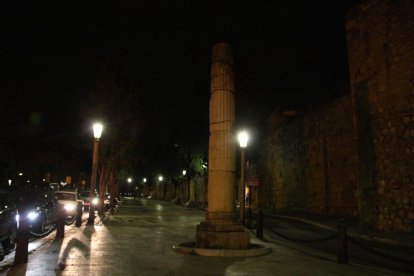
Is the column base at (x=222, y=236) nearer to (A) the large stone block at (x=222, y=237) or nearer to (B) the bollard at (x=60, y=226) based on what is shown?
(A) the large stone block at (x=222, y=237)

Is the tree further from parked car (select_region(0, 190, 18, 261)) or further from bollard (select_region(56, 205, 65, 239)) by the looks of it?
parked car (select_region(0, 190, 18, 261))

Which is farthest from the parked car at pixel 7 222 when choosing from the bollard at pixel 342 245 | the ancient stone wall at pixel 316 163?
the ancient stone wall at pixel 316 163

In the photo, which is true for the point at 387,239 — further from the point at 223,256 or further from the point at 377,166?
the point at 223,256

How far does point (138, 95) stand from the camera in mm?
29812

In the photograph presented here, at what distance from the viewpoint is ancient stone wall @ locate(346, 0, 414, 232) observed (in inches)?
638

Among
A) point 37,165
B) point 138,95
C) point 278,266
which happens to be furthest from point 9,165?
point 278,266

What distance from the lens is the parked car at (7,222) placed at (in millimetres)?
10180

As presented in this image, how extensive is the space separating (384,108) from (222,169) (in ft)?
31.4

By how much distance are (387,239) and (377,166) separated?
4.16 m

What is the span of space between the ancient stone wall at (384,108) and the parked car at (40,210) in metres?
13.0

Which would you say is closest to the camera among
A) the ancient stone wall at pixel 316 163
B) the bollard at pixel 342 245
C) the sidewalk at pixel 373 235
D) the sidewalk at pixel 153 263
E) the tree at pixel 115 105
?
the sidewalk at pixel 153 263

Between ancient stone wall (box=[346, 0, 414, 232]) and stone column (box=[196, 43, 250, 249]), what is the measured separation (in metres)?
8.41

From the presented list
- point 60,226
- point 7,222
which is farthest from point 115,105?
point 7,222

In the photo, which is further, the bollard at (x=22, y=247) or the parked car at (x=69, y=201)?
the parked car at (x=69, y=201)
